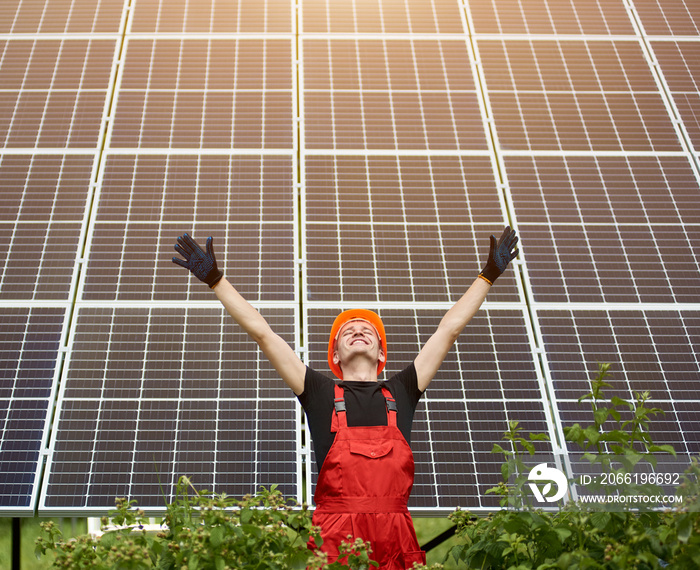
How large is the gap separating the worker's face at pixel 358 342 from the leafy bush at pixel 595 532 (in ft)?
3.45

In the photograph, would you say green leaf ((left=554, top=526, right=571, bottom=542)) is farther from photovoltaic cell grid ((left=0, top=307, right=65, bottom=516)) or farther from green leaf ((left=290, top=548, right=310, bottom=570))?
photovoltaic cell grid ((left=0, top=307, right=65, bottom=516))

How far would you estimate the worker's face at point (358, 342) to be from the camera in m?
4.59

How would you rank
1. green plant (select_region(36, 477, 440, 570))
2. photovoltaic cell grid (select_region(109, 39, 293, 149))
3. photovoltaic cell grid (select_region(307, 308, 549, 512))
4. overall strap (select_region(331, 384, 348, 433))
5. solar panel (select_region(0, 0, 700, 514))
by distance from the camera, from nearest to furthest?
green plant (select_region(36, 477, 440, 570)), overall strap (select_region(331, 384, 348, 433)), photovoltaic cell grid (select_region(307, 308, 549, 512)), solar panel (select_region(0, 0, 700, 514)), photovoltaic cell grid (select_region(109, 39, 293, 149))

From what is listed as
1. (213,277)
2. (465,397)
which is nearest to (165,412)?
(213,277)

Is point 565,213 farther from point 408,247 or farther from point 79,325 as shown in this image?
point 79,325

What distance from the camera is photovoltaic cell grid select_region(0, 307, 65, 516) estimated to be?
5.15 m

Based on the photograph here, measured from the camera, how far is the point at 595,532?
10.8 ft

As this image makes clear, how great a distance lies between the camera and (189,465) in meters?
5.30

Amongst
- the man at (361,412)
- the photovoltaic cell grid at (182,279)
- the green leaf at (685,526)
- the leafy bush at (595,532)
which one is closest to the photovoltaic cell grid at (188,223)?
the photovoltaic cell grid at (182,279)

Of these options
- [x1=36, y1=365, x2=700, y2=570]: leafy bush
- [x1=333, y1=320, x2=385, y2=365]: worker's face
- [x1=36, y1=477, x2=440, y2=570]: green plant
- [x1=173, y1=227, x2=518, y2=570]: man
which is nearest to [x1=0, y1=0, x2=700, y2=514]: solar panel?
[x1=333, y1=320, x2=385, y2=365]: worker's face

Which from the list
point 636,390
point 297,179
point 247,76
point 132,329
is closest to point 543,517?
point 636,390

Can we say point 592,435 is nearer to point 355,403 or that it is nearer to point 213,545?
point 355,403

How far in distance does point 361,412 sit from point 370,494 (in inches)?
19.5

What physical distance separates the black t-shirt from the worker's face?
199 millimetres
